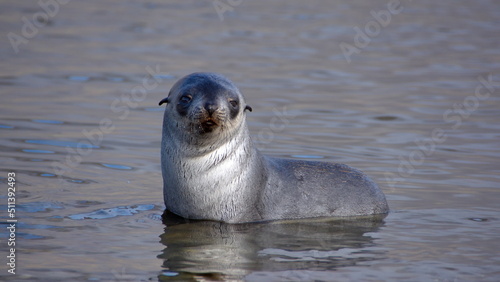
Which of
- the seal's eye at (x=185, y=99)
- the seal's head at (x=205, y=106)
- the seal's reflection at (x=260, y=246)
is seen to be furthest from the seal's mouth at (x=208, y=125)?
the seal's reflection at (x=260, y=246)

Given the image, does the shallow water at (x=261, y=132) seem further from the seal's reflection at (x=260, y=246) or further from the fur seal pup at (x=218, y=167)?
the fur seal pup at (x=218, y=167)

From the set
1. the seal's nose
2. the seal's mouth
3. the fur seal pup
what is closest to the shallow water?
the fur seal pup

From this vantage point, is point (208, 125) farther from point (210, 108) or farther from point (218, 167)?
point (218, 167)

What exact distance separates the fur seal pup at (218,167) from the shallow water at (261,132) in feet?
0.72

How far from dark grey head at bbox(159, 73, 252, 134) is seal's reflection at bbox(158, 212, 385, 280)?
100cm

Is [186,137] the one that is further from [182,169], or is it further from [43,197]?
[43,197]

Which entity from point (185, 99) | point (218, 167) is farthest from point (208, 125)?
point (218, 167)

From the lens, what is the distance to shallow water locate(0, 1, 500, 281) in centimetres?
750

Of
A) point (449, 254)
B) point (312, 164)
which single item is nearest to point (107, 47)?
point (312, 164)

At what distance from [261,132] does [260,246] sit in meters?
5.13

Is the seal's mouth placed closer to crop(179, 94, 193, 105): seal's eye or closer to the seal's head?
the seal's head

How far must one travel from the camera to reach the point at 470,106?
50.0 feet

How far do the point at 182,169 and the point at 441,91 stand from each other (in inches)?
368

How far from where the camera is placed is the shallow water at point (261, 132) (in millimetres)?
7496
